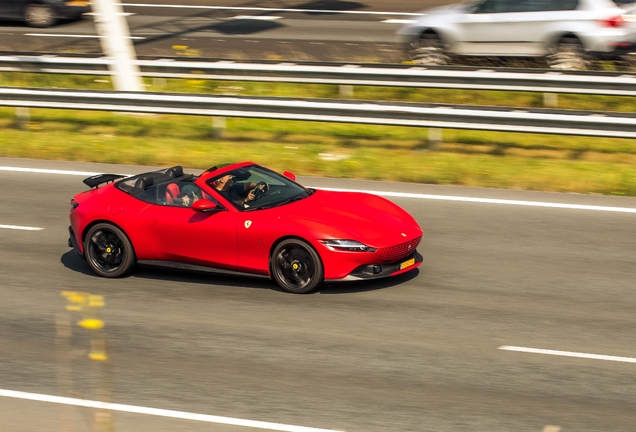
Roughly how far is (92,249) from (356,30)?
15.8 m

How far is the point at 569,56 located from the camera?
18062 mm

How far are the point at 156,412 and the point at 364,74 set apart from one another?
10.9 meters

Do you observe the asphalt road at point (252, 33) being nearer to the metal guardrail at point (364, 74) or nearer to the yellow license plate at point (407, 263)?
the metal guardrail at point (364, 74)

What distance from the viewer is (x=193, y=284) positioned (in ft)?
33.8

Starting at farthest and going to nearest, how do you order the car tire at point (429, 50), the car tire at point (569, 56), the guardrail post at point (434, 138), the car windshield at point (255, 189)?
the car tire at point (429, 50) → the car tire at point (569, 56) → the guardrail post at point (434, 138) → the car windshield at point (255, 189)

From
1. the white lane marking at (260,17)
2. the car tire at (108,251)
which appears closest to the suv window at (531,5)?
the white lane marking at (260,17)

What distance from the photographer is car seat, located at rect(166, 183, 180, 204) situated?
10.4 meters

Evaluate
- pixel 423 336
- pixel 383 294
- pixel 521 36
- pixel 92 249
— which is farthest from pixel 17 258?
pixel 521 36

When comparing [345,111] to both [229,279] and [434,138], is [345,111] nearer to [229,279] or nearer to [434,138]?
[434,138]

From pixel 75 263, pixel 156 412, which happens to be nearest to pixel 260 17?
pixel 75 263

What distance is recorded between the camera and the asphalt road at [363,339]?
7.19 m

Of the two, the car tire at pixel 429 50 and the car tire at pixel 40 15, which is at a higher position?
the car tire at pixel 40 15

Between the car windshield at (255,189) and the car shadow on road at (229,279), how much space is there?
31.3 inches

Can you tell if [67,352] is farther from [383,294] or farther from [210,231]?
[383,294]
